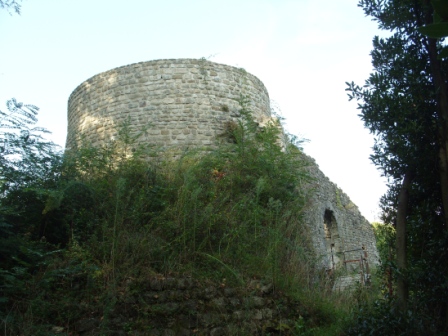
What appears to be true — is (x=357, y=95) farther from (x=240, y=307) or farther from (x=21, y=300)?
(x=21, y=300)

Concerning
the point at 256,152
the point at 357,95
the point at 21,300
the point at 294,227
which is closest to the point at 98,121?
the point at 256,152

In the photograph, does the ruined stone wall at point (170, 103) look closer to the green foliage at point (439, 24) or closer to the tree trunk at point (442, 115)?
the tree trunk at point (442, 115)

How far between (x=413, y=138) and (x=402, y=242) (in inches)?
41.2

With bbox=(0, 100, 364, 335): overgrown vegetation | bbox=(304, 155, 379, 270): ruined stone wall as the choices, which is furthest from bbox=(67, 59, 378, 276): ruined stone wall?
bbox=(0, 100, 364, 335): overgrown vegetation

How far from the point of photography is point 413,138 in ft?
14.5

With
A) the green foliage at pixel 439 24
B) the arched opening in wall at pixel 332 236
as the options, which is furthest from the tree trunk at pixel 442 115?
the arched opening in wall at pixel 332 236

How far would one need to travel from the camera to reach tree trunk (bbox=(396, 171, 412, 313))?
170 inches

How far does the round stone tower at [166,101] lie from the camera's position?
365 inches

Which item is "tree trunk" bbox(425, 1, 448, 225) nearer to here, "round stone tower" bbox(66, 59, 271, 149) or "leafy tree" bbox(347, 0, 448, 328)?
"leafy tree" bbox(347, 0, 448, 328)

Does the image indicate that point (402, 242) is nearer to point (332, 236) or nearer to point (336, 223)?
point (336, 223)

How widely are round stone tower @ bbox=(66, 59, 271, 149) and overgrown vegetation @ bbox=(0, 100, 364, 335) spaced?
168 centimetres

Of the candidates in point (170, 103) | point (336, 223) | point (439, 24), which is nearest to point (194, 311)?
point (439, 24)

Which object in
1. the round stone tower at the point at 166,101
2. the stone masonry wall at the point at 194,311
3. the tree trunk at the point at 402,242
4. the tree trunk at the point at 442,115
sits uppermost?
the round stone tower at the point at 166,101

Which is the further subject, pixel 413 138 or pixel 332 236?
pixel 332 236
